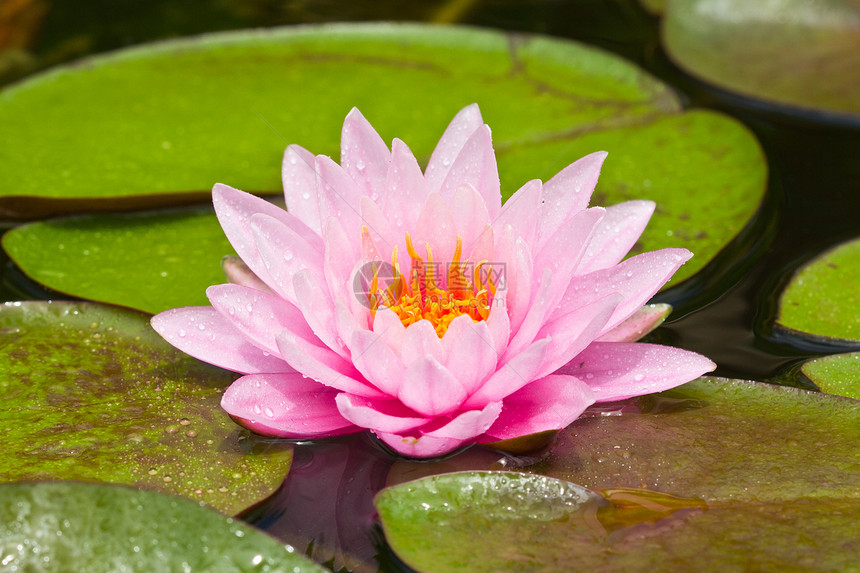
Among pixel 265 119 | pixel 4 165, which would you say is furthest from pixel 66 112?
pixel 265 119

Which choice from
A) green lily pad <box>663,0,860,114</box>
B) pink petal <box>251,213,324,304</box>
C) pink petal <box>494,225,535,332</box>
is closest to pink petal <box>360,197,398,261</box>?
pink petal <box>251,213,324,304</box>

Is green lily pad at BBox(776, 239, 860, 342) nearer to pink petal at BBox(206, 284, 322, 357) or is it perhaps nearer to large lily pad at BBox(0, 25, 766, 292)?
large lily pad at BBox(0, 25, 766, 292)

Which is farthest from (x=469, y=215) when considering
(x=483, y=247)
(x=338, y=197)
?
(x=338, y=197)

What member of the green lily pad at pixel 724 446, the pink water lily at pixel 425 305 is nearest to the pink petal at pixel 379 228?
the pink water lily at pixel 425 305

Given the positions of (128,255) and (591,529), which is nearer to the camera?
(591,529)

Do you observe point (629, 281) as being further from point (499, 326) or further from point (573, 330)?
point (499, 326)

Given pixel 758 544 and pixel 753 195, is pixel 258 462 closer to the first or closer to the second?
pixel 758 544
